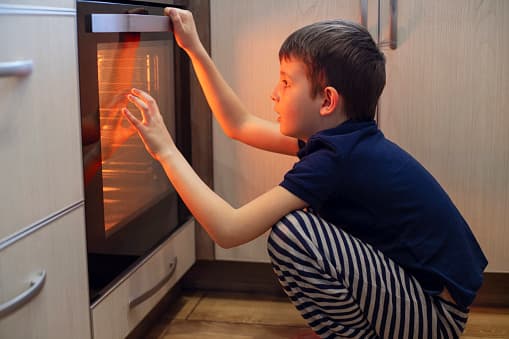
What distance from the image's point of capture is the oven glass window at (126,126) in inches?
52.7

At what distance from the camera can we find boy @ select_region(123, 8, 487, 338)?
1.22 m

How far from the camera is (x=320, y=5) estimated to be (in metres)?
1.75

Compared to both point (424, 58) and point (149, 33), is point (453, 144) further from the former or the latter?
point (149, 33)

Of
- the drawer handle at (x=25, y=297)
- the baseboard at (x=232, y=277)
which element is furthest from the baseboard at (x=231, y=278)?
the drawer handle at (x=25, y=297)

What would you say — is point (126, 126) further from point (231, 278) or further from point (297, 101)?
point (231, 278)

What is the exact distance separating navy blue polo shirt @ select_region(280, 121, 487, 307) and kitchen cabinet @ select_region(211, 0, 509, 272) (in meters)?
0.49

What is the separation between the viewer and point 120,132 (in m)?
1.41

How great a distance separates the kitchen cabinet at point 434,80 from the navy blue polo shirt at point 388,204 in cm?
49

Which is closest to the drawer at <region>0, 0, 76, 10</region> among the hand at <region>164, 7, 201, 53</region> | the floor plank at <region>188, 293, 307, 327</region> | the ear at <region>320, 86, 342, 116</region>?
the hand at <region>164, 7, 201, 53</region>

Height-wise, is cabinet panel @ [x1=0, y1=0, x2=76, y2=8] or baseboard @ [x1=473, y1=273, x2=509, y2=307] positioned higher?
cabinet panel @ [x1=0, y1=0, x2=76, y2=8]

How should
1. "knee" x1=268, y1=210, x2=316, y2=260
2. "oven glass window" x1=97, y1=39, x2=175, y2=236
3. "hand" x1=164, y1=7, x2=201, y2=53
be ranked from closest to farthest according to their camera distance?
1. "knee" x1=268, y1=210, x2=316, y2=260
2. "oven glass window" x1=97, y1=39, x2=175, y2=236
3. "hand" x1=164, y1=7, x2=201, y2=53

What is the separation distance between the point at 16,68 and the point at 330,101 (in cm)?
54

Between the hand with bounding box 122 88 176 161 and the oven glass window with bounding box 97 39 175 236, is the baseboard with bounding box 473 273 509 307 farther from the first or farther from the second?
the hand with bounding box 122 88 176 161

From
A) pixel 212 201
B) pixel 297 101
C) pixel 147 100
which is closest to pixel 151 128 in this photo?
pixel 147 100
